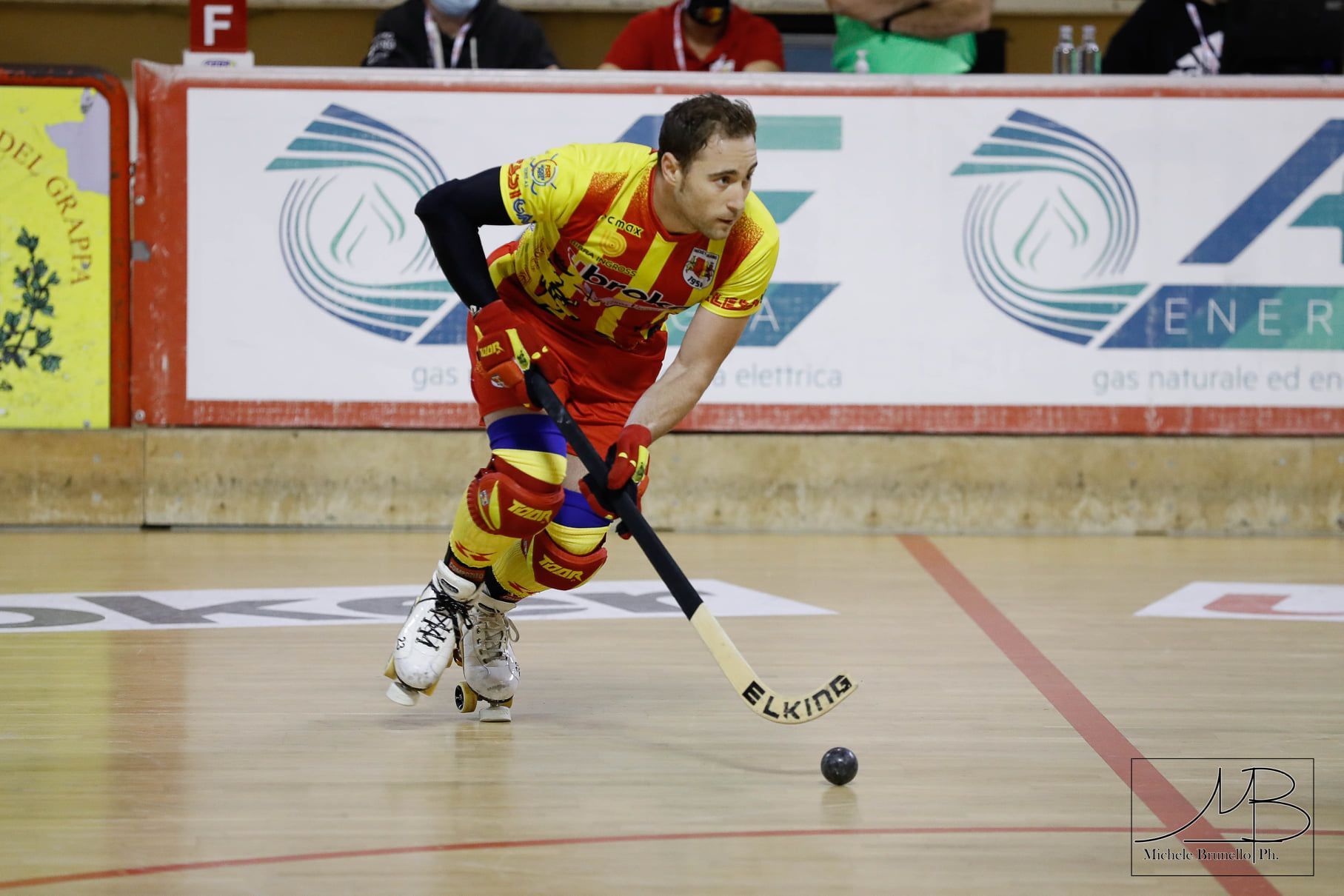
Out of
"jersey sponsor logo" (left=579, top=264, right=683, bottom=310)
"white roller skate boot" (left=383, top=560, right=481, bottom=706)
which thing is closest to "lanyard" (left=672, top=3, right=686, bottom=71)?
"jersey sponsor logo" (left=579, top=264, right=683, bottom=310)

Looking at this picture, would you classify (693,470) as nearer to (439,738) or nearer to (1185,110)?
(1185,110)

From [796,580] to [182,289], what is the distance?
325 centimetres

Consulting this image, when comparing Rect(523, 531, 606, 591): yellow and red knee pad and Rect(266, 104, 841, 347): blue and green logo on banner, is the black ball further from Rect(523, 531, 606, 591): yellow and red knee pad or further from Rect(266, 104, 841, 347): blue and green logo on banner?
Rect(266, 104, 841, 347): blue and green logo on banner

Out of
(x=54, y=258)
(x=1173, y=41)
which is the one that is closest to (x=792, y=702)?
(x=54, y=258)

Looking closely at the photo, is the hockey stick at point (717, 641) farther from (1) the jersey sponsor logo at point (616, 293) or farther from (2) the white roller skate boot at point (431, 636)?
(2) the white roller skate boot at point (431, 636)

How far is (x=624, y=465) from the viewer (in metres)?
4.02

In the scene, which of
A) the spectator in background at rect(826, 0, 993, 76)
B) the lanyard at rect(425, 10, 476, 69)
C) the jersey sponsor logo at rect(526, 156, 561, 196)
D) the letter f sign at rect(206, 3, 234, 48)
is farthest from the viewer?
the spectator in background at rect(826, 0, 993, 76)

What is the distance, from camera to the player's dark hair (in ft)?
13.3

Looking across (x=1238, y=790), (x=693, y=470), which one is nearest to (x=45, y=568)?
(x=693, y=470)

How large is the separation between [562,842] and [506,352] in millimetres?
1365

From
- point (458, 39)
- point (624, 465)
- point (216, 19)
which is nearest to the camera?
point (624, 465)

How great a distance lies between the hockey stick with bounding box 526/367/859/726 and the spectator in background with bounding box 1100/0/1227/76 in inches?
215

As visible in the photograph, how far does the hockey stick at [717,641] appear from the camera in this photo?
4016 millimetres

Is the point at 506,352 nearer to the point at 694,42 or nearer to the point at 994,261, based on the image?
the point at 994,261
